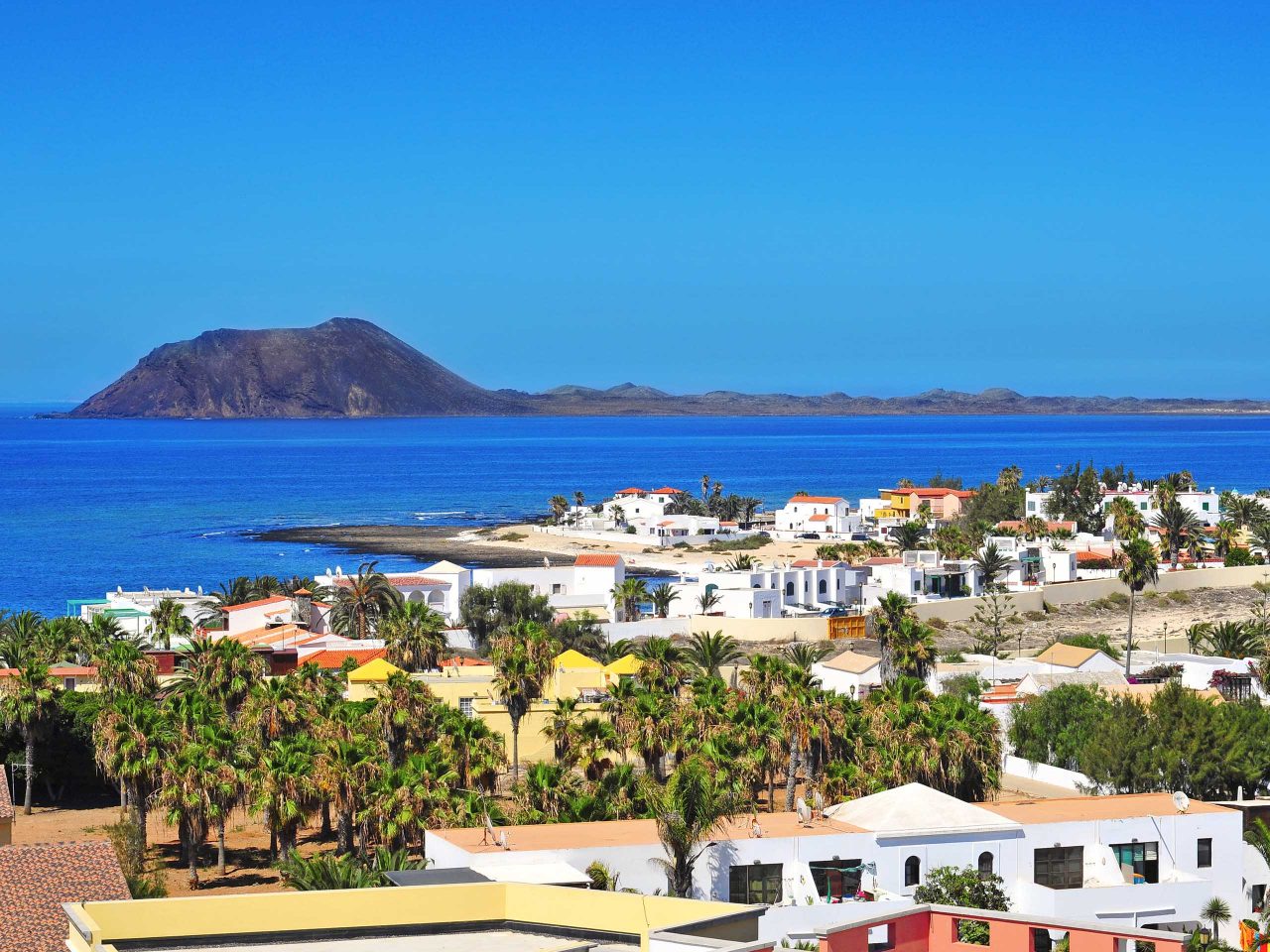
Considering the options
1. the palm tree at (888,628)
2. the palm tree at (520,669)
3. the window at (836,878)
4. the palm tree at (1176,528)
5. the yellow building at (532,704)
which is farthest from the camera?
the palm tree at (1176,528)

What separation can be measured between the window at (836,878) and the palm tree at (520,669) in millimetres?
13525

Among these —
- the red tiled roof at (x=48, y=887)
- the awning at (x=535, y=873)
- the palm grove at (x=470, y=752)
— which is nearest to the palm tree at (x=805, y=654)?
the palm grove at (x=470, y=752)

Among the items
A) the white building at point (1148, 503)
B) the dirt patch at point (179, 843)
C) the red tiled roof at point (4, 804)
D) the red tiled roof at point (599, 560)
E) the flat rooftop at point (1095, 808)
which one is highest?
the white building at point (1148, 503)

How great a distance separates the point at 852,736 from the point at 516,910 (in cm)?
1737

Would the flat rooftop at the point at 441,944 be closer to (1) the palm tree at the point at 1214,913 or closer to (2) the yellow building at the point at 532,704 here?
(1) the palm tree at the point at 1214,913

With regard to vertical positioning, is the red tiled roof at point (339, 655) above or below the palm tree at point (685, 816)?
below

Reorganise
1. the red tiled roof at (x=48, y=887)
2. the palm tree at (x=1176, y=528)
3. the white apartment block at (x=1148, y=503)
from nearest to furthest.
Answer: the red tiled roof at (x=48, y=887) < the palm tree at (x=1176, y=528) < the white apartment block at (x=1148, y=503)

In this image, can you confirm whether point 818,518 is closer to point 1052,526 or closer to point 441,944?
point 1052,526

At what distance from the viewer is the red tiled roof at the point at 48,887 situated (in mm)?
19828

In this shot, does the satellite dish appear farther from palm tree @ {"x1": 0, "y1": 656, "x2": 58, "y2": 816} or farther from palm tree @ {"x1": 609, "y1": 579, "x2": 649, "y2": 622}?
palm tree @ {"x1": 609, "y1": 579, "x2": 649, "y2": 622}

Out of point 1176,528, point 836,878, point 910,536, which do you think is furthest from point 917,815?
point 910,536

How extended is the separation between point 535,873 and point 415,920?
6911mm


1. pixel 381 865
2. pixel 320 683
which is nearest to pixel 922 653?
pixel 320 683

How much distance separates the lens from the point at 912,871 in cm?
2825
